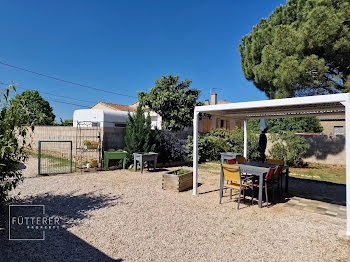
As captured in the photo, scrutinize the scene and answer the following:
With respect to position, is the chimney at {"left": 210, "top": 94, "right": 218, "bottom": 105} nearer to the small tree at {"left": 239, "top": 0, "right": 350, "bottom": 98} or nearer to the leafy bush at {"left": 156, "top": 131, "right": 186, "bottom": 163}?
the small tree at {"left": 239, "top": 0, "right": 350, "bottom": 98}

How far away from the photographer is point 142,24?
16.4 metres

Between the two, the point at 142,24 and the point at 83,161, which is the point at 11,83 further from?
the point at 142,24

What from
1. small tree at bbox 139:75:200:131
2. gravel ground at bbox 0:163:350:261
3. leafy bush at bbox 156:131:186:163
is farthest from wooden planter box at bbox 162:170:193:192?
small tree at bbox 139:75:200:131

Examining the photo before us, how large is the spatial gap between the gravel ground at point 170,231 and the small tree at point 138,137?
11.8 ft

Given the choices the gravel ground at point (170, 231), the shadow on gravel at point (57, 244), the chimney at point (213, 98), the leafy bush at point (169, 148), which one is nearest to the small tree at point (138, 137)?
the leafy bush at point (169, 148)

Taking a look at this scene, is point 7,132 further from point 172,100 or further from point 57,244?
point 172,100

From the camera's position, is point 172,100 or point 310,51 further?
point 172,100

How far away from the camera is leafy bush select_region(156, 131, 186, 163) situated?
1077cm

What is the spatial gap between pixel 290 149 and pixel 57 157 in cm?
1311

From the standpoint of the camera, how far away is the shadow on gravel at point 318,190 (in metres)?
5.83

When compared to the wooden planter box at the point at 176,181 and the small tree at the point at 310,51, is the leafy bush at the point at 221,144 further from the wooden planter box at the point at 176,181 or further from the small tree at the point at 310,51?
the wooden planter box at the point at 176,181

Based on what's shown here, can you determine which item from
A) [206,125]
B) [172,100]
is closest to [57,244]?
[172,100]

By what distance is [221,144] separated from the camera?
12.8 meters

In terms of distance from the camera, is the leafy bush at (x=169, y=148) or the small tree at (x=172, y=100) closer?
the leafy bush at (x=169, y=148)
